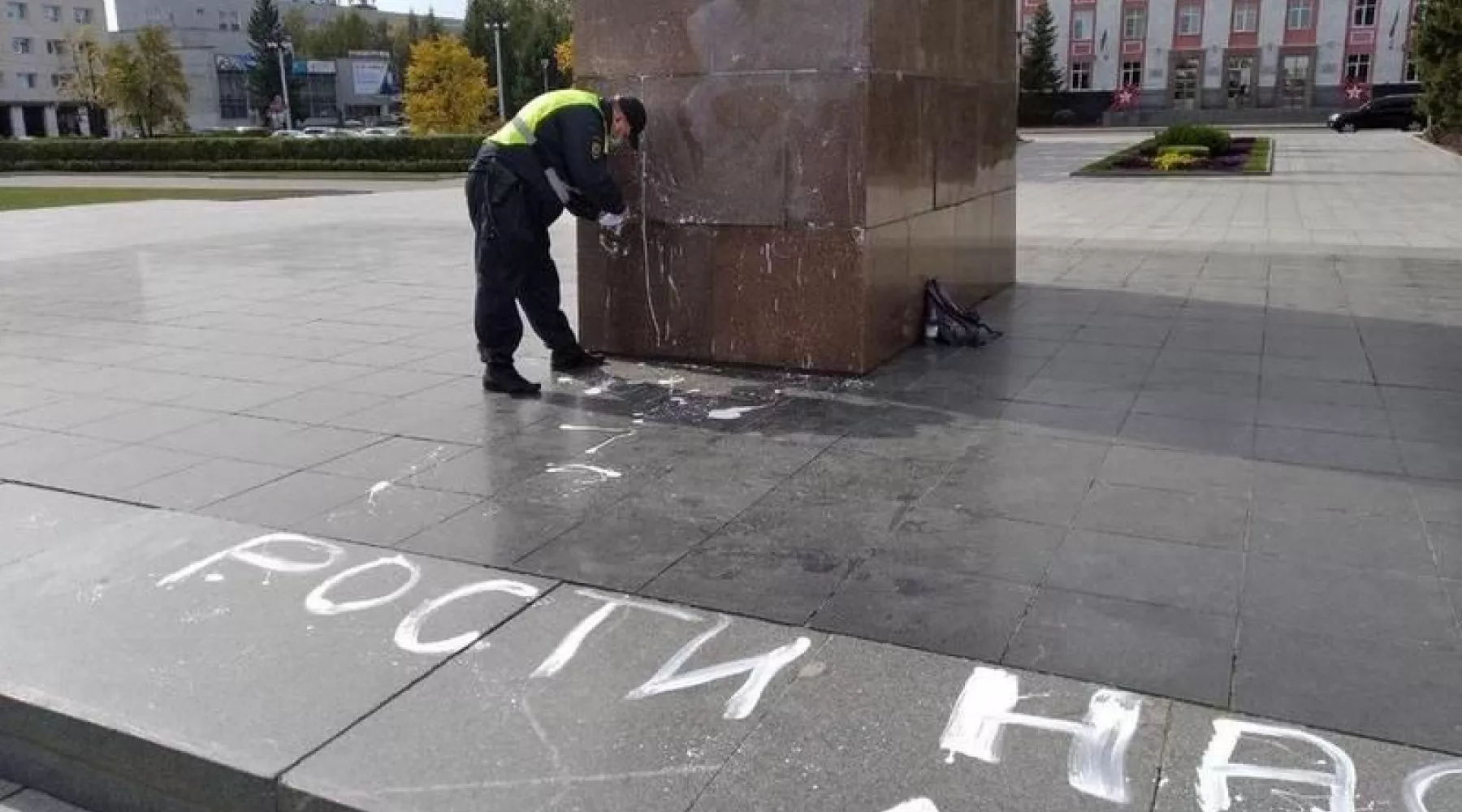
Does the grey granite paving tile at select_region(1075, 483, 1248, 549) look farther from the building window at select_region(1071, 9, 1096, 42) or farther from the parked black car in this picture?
the building window at select_region(1071, 9, 1096, 42)

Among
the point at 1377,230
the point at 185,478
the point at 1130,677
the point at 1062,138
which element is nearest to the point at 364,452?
the point at 185,478

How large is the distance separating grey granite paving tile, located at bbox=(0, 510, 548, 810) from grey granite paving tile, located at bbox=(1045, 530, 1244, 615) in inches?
75.8

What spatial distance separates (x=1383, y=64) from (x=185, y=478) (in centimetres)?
7917

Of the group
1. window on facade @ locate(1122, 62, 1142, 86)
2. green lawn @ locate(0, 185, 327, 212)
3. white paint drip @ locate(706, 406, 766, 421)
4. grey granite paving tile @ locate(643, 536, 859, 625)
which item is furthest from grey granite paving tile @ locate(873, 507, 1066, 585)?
window on facade @ locate(1122, 62, 1142, 86)

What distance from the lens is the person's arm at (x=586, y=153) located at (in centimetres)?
686

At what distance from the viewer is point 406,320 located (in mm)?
9469

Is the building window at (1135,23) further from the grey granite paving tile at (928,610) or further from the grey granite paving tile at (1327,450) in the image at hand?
the grey granite paving tile at (928,610)

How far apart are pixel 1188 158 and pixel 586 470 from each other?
29.4 metres

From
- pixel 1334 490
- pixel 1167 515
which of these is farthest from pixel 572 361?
pixel 1334 490

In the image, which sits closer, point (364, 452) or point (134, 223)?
point (364, 452)

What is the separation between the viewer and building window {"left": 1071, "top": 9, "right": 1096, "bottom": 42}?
7512 centimetres

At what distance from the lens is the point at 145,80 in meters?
57.7

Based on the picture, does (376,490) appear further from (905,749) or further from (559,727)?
(905,749)

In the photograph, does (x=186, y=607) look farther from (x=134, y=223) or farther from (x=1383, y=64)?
(x=1383, y=64)
